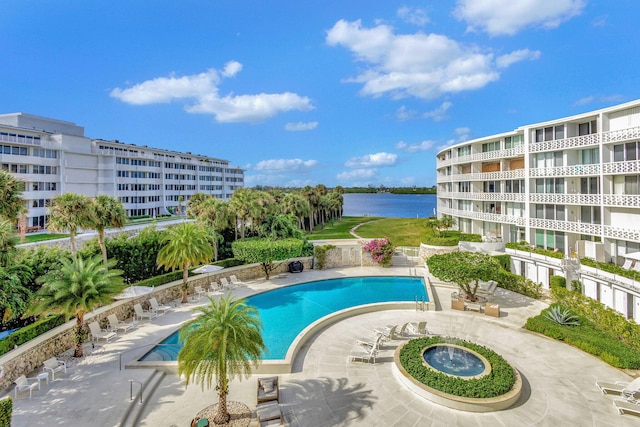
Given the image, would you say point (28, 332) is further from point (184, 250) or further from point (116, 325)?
point (184, 250)

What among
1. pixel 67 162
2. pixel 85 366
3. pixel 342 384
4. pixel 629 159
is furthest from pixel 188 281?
pixel 67 162

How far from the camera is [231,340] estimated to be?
32.5 feet

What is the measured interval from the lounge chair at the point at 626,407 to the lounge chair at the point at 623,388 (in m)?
0.41

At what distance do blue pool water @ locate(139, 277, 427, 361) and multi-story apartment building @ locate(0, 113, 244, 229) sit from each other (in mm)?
31539

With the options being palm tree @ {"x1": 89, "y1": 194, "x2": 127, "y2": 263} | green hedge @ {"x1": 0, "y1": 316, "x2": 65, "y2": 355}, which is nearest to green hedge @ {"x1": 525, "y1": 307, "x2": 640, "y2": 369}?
green hedge @ {"x1": 0, "y1": 316, "x2": 65, "y2": 355}

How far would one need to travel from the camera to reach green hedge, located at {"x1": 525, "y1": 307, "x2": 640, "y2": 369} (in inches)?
536

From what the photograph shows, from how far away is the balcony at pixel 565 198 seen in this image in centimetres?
2470

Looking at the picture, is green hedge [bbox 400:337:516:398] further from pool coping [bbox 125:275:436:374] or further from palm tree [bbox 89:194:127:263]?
palm tree [bbox 89:194:127:263]

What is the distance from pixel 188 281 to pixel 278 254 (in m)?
7.41

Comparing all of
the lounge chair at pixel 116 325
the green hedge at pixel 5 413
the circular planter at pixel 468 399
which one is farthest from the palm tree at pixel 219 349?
the lounge chair at pixel 116 325

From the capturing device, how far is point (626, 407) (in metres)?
10.7

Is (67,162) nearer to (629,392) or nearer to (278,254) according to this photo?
(278,254)

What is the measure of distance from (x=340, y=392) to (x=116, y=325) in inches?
521

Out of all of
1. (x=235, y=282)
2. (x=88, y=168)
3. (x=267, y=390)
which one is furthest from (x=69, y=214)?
(x=88, y=168)
